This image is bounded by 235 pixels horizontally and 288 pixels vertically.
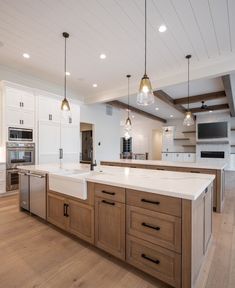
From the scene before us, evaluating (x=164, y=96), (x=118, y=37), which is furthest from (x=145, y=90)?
(x=164, y=96)

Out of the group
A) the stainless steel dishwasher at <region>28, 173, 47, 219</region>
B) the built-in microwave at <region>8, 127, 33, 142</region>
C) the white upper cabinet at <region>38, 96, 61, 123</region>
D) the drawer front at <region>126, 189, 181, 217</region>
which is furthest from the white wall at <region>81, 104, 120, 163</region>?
the drawer front at <region>126, 189, 181, 217</region>

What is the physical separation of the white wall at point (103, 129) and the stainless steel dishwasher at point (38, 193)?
3.91 m

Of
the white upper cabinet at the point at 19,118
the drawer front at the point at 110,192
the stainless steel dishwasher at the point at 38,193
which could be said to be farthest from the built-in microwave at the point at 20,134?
the drawer front at the point at 110,192

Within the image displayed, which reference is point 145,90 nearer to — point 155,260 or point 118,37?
point 118,37

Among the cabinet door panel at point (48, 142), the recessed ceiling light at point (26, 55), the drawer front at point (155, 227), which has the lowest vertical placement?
the drawer front at point (155, 227)

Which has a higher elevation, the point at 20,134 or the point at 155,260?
the point at 20,134

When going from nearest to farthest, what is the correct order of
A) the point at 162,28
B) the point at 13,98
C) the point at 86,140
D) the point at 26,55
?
the point at 162,28, the point at 26,55, the point at 13,98, the point at 86,140

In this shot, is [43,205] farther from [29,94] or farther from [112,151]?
[112,151]

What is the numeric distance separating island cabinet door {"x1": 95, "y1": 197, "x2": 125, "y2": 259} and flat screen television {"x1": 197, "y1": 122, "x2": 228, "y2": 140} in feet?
27.4

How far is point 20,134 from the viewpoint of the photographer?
4.27 metres

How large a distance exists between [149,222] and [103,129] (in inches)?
236

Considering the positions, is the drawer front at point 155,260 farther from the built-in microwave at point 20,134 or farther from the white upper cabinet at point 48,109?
the white upper cabinet at point 48,109

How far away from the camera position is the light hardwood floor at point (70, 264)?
1.54 m

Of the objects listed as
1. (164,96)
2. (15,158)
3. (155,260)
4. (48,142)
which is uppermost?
(164,96)
